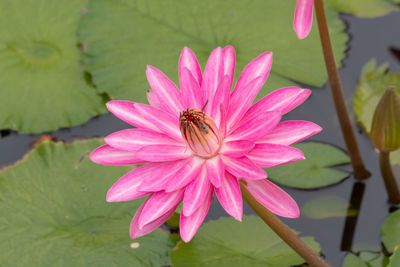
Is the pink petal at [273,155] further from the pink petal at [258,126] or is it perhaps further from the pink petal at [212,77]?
the pink petal at [212,77]

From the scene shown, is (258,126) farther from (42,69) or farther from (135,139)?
(42,69)

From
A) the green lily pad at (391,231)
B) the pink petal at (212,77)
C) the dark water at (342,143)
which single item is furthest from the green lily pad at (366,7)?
the pink petal at (212,77)

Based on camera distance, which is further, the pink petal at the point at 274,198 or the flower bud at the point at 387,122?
the flower bud at the point at 387,122

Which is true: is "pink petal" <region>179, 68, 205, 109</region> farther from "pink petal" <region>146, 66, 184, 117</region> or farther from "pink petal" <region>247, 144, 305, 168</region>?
"pink petal" <region>247, 144, 305, 168</region>

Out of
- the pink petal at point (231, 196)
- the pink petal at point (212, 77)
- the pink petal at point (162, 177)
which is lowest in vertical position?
the pink petal at point (231, 196)

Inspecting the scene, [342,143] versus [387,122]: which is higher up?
[387,122]

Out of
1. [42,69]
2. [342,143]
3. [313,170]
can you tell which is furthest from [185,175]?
[42,69]
